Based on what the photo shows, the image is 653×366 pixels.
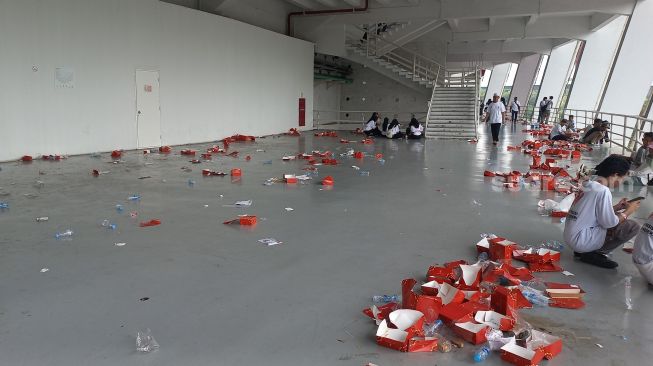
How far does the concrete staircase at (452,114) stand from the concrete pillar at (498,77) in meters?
27.2

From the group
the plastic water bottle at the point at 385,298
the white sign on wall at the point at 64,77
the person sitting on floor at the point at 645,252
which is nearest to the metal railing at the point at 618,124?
the person sitting on floor at the point at 645,252

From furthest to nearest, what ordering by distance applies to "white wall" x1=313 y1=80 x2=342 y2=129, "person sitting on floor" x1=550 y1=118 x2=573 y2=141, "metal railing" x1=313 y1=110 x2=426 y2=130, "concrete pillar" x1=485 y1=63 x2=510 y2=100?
"concrete pillar" x1=485 y1=63 x2=510 y2=100
"white wall" x1=313 y1=80 x2=342 y2=129
"metal railing" x1=313 y1=110 x2=426 y2=130
"person sitting on floor" x1=550 y1=118 x2=573 y2=141

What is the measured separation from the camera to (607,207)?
4.17m

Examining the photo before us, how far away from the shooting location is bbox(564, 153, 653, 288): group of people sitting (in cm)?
420

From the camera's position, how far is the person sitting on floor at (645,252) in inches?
150

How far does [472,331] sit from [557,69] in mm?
31386

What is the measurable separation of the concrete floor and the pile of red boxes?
99 millimetres

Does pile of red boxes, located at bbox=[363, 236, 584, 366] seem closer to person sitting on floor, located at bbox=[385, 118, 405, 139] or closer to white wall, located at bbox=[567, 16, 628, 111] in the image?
person sitting on floor, located at bbox=[385, 118, 405, 139]

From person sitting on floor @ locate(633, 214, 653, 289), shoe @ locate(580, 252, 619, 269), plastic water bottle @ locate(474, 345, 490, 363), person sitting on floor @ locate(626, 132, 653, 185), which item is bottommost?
plastic water bottle @ locate(474, 345, 490, 363)

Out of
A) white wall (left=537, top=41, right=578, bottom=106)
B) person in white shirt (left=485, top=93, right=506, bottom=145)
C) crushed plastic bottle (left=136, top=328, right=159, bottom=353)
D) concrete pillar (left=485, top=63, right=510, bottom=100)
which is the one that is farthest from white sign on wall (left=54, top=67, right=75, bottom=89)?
concrete pillar (left=485, top=63, right=510, bottom=100)

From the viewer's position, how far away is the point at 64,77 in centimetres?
1117

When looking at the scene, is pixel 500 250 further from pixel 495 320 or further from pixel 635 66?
pixel 635 66

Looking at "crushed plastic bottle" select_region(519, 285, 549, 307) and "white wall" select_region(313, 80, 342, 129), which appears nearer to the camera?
"crushed plastic bottle" select_region(519, 285, 549, 307)

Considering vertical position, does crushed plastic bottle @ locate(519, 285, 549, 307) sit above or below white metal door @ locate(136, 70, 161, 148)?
below
